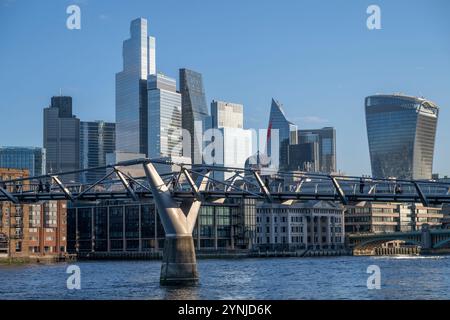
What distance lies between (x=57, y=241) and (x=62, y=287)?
118780 millimetres

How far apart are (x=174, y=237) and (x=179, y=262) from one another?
2.50 meters

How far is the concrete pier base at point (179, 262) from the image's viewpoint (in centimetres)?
7819

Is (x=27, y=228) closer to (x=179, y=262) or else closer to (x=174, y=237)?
(x=179, y=262)

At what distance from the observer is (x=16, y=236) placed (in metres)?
186

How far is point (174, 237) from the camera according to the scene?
256 ft

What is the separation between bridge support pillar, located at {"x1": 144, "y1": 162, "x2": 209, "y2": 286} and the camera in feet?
256

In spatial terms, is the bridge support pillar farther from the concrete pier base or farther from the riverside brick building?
the riverside brick building

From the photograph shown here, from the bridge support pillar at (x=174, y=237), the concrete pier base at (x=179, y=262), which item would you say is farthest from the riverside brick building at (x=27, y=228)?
the concrete pier base at (x=179, y=262)

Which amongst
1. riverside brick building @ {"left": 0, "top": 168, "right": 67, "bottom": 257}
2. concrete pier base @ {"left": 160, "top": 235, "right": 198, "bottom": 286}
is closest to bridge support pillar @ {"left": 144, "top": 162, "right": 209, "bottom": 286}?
concrete pier base @ {"left": 160, "top": 235, "right": 198, "bottom": 286}

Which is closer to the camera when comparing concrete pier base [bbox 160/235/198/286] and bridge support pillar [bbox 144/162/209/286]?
bridge support pillar [bbox 144/162/209/286]

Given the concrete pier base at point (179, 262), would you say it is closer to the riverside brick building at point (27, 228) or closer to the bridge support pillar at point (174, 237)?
the bridge support pillar at point (174, 237)

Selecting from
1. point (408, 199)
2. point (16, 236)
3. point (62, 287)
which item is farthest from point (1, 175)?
point (408, 199)
